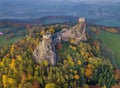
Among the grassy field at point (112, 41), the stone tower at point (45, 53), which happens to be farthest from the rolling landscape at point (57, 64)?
the grassy field at point (112, 41)

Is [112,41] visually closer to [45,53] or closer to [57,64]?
[57,64]

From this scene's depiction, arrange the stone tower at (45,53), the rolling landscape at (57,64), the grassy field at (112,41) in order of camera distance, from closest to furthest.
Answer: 1. the rolling landscape at (57,64)
2. the stone tower at (45,53)
3. the grassy field at (112,41)

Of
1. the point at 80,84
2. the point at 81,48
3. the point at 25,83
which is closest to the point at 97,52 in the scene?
the point at 81,48

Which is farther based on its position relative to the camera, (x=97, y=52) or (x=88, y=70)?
(x=97, y=52)

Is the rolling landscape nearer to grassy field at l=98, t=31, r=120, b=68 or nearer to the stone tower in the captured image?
the stone tower

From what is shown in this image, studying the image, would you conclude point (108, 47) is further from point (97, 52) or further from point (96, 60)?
point (96, 60)

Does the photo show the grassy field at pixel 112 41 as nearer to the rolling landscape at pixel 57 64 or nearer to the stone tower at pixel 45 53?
the rolling landscape at pixel 57 64

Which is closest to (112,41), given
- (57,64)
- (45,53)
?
(57,64)

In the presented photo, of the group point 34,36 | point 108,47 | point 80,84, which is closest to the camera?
point 80,84
